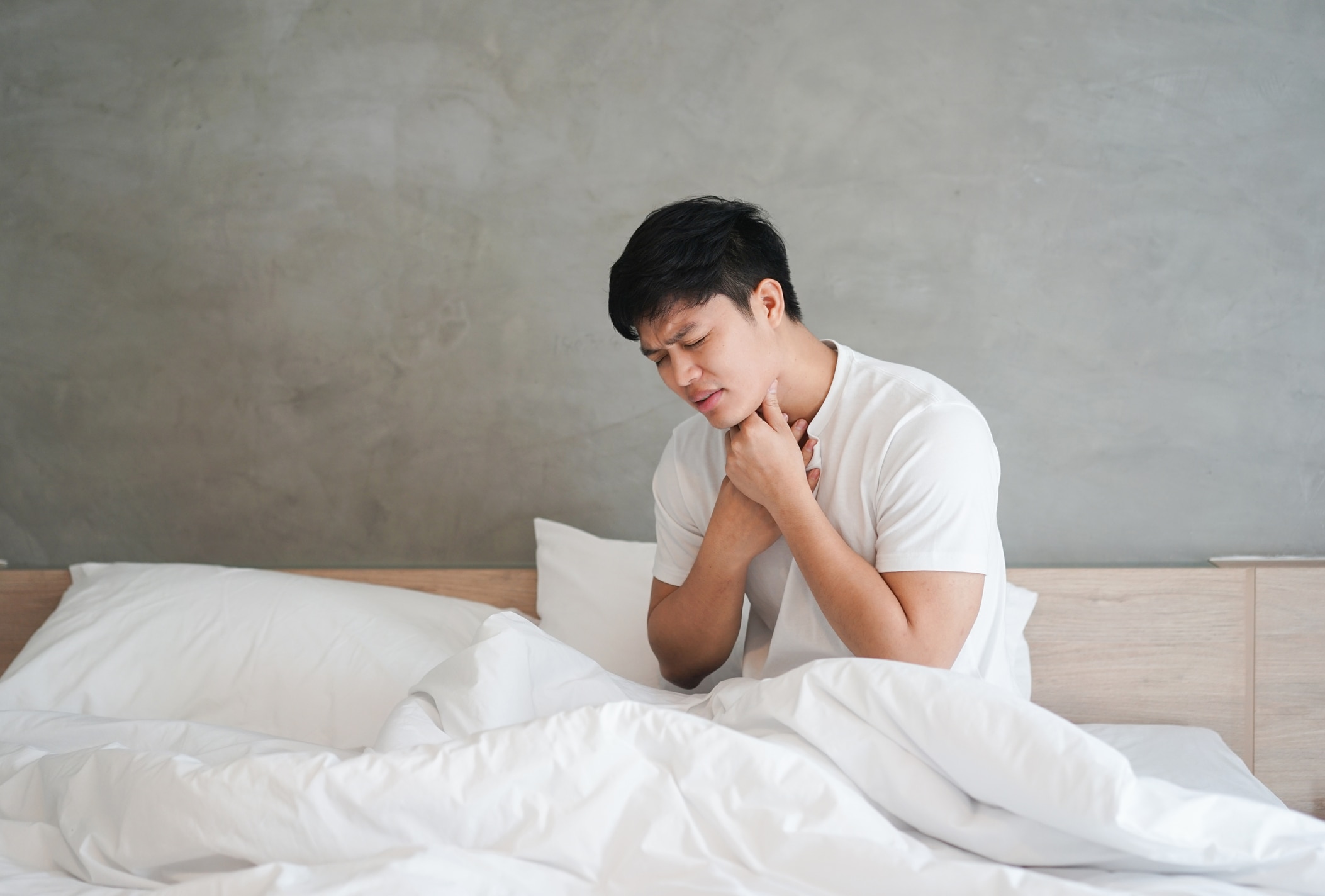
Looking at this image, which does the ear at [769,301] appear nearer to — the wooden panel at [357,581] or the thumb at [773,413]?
the thumb at [773,413]

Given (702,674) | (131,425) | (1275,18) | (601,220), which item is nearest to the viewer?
(702,674)

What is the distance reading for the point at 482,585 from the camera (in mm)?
2020

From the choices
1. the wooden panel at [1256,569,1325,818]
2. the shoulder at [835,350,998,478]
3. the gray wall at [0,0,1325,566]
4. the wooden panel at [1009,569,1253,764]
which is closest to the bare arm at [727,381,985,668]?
the shoulder at [835,350,998,478]

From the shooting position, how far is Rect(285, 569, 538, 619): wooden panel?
2012 mm

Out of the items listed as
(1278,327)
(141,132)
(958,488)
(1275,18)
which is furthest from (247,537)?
(1275,18)

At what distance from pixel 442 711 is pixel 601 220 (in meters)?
1.24

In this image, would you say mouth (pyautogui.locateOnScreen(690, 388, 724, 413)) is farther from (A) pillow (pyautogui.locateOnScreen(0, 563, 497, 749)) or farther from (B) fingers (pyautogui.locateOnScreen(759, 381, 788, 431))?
(A) pillow (pyautogui.locateOnScreen(0, 563, 497, 749))

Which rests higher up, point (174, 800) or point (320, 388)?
point (320, 388)

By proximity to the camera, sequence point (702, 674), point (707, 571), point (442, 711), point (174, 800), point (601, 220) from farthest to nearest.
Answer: point (601, 220) < point (702, 674) < point (707, 571) < point (442, 711) < point (174, 800)

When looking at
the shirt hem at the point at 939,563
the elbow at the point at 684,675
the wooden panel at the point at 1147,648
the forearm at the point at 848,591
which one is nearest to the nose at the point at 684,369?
the forearm at the point at 848,591

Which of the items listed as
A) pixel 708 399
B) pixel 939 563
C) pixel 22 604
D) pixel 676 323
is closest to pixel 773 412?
pixel 708 399

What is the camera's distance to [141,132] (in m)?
2.10

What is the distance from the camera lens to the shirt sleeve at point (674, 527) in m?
1.53

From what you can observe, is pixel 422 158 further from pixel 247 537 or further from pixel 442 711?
pixel 442 711
